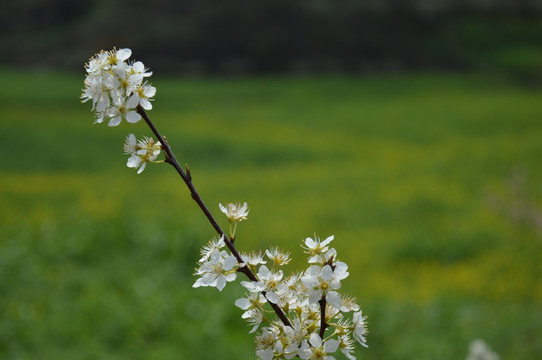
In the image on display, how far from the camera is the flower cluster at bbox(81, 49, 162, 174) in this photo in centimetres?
86

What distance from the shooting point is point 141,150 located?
36.2 inches

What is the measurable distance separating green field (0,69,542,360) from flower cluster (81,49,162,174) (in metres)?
3.98

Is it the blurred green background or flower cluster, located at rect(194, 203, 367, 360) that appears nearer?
flower cluster, located at rect(194, 203, 367, 360)

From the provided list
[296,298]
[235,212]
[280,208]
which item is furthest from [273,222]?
[296,298]

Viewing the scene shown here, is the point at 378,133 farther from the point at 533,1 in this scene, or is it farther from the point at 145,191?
the point at 533,1

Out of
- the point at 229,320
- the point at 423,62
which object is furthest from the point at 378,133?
the point at 423,62

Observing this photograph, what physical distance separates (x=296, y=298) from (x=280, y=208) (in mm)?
8890

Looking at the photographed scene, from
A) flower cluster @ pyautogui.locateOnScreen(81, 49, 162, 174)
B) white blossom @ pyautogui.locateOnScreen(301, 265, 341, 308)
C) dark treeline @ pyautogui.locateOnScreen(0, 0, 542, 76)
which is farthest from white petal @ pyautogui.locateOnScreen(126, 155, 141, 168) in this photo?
dark treeline @ pyautogui.locateOnScreen(0, 0, 542, 76)

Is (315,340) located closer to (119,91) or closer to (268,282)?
(268,282)

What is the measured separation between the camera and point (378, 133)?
1642 cm

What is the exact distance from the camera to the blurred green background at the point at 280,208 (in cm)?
525

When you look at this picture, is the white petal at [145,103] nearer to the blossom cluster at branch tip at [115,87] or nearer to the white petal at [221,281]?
the blossom cluster at branch tip at [115,87]

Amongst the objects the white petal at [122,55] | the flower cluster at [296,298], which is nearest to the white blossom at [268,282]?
the flower cluster at [296,298]

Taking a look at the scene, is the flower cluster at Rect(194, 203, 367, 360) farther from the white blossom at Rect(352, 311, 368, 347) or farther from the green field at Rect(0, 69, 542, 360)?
the green field at Rect(0, 69, 542, 360)
